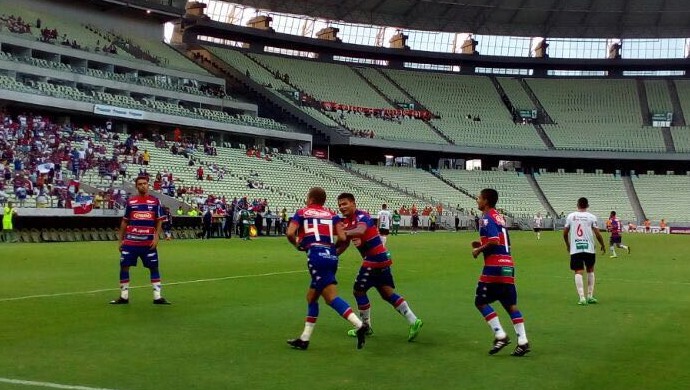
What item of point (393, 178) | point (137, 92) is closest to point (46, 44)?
point (137, 92)

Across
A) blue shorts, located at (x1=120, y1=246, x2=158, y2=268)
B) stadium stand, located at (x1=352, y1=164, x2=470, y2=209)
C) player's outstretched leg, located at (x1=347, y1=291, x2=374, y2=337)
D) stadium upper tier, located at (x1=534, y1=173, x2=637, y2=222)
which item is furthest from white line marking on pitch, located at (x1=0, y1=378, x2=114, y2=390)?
stadium upper tier, located at (x1=534, y1=173, x2=637, y2=222)

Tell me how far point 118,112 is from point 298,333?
48.3 meters

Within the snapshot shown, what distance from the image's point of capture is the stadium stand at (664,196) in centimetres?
7694

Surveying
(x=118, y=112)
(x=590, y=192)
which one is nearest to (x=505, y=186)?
(x=590, y=192)

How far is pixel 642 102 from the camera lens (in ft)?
293

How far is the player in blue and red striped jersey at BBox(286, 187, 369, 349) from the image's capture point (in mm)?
9961

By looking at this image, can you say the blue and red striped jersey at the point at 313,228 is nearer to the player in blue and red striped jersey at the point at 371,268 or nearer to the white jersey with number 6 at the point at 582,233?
the player in blue and red striped jersey at the point at 371,268

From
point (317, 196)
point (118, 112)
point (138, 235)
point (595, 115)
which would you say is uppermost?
point (595, 115)

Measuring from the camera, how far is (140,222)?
14062 millimetres

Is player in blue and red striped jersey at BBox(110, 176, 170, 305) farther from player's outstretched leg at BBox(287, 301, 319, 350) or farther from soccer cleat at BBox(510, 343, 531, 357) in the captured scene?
soccer cleat at BBox(510, 343, 531, 357)

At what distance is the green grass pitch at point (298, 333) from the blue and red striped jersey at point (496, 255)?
1.00 m

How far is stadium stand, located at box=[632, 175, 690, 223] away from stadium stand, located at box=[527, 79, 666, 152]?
3835mm

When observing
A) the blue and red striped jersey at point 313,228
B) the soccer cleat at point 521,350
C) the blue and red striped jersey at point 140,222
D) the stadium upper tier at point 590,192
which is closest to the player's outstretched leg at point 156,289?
the blue and red striped jersey at point 140,222

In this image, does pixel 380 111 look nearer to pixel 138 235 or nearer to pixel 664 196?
pixel 664 196
